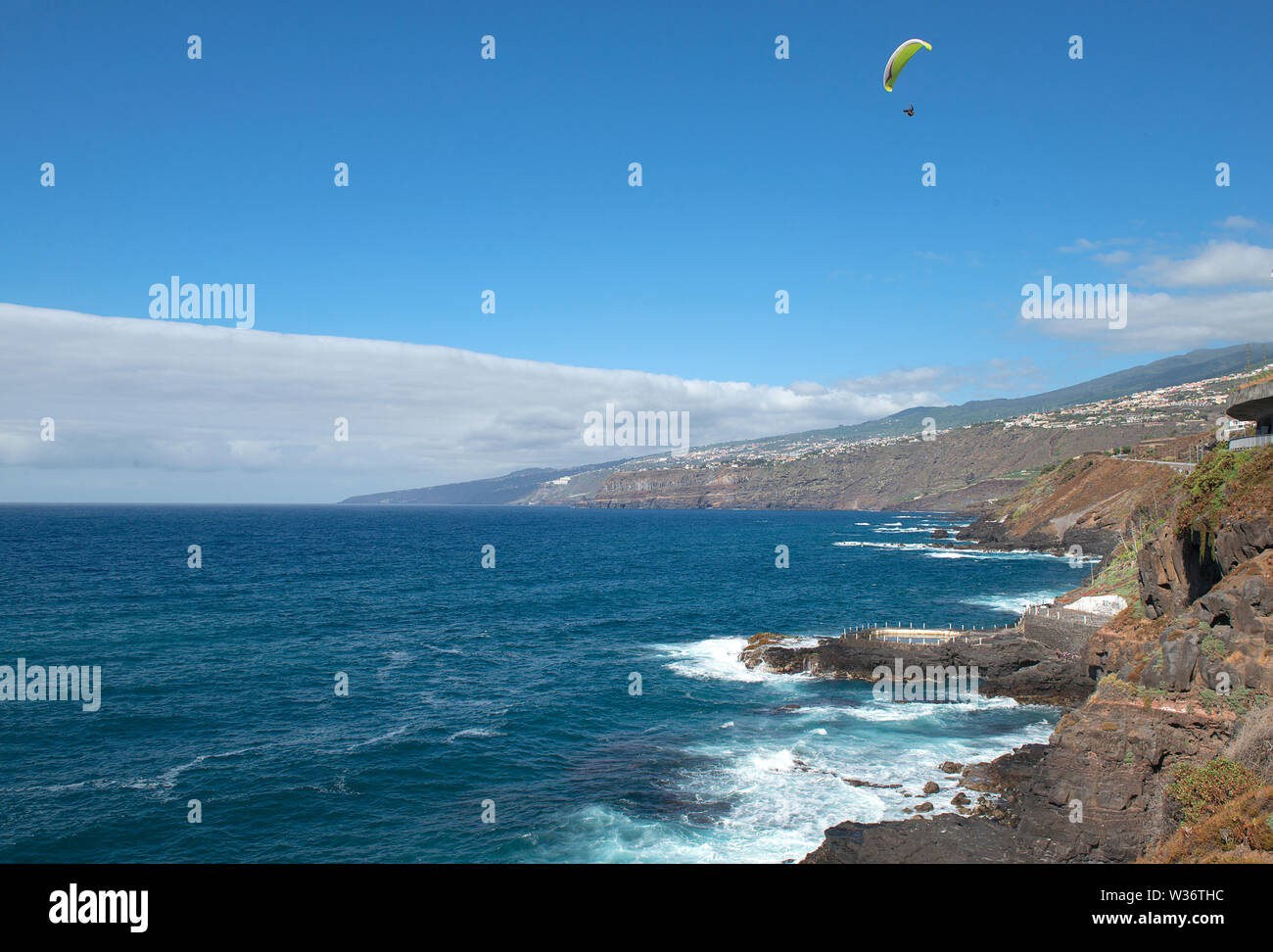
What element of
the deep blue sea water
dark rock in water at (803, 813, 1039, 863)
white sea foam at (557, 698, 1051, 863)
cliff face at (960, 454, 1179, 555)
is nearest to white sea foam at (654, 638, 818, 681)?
the deep blue sea water

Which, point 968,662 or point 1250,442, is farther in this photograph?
point 968,662

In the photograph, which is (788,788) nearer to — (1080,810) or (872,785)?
(872,785)

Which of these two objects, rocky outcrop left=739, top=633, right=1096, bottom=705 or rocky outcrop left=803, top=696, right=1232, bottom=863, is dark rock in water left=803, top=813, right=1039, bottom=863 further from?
rocky outcrop left=739, top=633, right=1096, bottom=705

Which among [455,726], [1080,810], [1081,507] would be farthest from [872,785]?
[1081,507]

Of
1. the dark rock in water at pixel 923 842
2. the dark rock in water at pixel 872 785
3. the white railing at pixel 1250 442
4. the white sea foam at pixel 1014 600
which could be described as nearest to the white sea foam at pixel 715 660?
the dark rock in water at pixel 872 785
